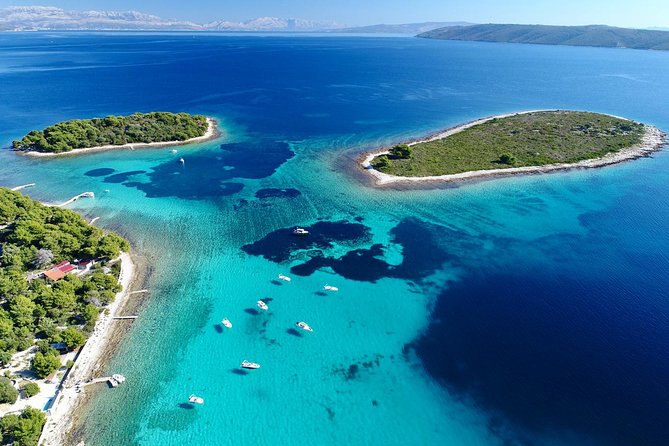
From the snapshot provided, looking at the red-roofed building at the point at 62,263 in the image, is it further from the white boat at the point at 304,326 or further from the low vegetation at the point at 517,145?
the low vegetation at the point at 517,145

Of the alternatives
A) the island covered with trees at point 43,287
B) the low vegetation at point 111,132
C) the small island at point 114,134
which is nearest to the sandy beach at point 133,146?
the small island at point 114,134

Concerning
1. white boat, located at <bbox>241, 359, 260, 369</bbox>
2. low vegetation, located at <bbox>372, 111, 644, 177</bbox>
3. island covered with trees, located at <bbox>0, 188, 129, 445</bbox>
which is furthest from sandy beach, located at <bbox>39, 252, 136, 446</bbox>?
low vegetation, located at <bbox>372, 111, 644, 177</bbox>

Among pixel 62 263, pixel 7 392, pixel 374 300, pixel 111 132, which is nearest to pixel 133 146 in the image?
pixel 111 132

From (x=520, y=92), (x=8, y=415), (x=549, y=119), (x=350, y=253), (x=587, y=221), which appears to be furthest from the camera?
(x=520, y=92)

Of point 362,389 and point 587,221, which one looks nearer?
point 362,389

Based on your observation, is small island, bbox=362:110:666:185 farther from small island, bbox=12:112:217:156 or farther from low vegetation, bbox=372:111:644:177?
small island, bbox=12:112:217:156

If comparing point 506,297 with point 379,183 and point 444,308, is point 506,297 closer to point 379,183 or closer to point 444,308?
point 444,308

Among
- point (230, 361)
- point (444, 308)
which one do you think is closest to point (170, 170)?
point (230, 361)
